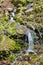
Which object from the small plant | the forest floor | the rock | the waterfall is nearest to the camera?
the forest floor

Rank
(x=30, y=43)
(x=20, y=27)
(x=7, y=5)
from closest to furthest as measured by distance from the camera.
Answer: (x=30, y=43)
(x=20, y=27)
(x=7, y=5)

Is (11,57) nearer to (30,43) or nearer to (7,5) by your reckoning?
(30,43)

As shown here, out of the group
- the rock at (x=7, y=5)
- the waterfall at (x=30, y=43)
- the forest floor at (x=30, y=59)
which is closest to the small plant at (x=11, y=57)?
the forest floor at (x=30, y=59)

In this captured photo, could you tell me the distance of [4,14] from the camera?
1090 centimetres

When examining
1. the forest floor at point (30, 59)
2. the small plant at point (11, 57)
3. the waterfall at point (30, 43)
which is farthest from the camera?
the waterfall at point (30, 43)

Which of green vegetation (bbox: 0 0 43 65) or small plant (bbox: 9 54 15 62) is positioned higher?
green vegetation (bbox: 0 0 43 65)

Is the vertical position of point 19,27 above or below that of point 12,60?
above

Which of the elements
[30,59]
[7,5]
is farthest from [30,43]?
[7,5]

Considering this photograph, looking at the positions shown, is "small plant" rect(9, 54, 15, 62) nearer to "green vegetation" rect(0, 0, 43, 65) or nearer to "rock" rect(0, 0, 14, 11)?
"green vegetation" rect(0, 0, 43, 65)

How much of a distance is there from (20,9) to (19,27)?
186 cm

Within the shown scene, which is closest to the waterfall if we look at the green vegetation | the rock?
the green vegetation

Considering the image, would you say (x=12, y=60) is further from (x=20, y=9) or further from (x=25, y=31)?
(x=20, y=9)

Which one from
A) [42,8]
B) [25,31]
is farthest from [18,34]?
[42,8]

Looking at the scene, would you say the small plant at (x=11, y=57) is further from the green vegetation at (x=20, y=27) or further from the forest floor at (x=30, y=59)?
the forest floor at (x=30, y=59)
